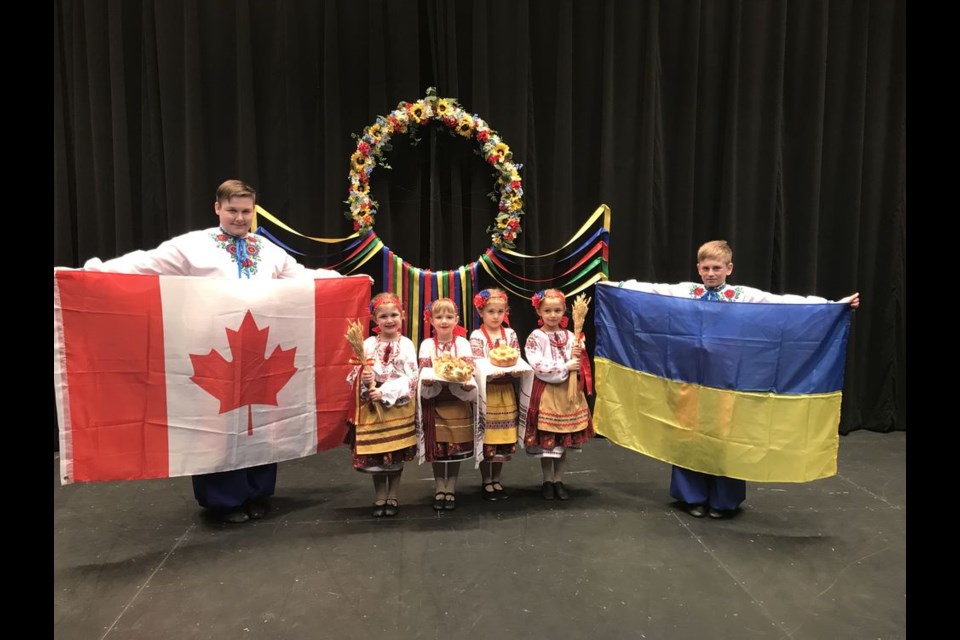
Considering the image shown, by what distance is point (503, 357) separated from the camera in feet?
10.2

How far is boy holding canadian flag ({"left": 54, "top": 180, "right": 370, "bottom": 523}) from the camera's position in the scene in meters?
2.60

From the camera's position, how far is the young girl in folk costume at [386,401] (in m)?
2.94

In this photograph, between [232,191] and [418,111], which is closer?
[232,191]

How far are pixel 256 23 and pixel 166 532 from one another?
11.2 feet

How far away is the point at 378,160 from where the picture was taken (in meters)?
4.22

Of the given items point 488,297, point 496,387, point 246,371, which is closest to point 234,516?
point 246,371

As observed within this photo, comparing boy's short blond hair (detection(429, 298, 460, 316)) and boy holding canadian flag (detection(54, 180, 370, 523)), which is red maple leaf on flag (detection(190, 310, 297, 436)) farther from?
boy's short blond hair (detection(429, 298, 460, 316))

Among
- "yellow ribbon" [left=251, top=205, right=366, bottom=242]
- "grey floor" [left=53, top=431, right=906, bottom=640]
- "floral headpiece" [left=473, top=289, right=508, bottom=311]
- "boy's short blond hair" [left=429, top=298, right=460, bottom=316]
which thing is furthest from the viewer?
"yellow ribbon" [left=251, top=205, right=366, bottom=242]

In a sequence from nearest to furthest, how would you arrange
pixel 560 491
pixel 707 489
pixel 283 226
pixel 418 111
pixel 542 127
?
pixel 707 489, pixel 560 491, pixel 283 226, pixel 418 111, pixel 542 127

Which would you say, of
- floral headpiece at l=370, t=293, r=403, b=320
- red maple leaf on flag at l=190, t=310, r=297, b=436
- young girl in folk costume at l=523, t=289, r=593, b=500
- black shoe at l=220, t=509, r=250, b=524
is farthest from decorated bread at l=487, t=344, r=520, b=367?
A: black shoe at l=220, t=509, r=250, b=524

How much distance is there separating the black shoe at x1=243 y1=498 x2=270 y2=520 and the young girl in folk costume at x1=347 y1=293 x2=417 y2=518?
1.87 ft

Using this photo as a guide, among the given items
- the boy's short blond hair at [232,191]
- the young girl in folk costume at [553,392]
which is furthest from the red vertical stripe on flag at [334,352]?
the young girl in folk costume at [553,392]

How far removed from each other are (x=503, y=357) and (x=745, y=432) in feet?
4.15

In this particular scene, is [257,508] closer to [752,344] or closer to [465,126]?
[752,344]
